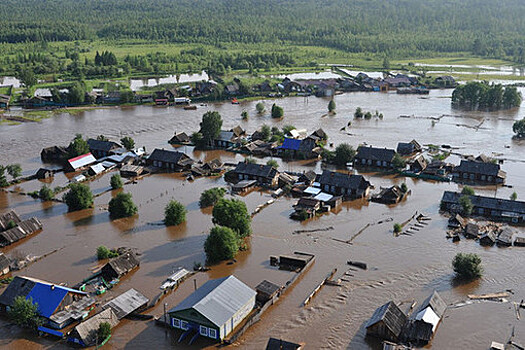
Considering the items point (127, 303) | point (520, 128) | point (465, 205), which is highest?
point (520, 128)

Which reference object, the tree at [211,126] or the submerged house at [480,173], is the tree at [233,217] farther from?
the tree at [211,126]

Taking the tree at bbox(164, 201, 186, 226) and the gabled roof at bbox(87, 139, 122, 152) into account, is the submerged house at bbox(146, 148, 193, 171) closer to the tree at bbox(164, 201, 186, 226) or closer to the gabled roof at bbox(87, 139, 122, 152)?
the gabled roof at bbox(87, 139, 122, 152)

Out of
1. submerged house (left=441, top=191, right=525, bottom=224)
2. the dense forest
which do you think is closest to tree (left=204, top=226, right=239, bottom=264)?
submerged house (left=441, top=191, right=525, bottom=224)

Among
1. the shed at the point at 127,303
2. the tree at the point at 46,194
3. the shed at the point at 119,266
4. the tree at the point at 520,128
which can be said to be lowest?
the shed at the point at 127,303

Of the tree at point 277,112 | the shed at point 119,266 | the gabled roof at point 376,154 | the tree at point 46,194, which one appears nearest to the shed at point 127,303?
the shed at point 119,266

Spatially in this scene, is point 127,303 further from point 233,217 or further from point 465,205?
point 465,205

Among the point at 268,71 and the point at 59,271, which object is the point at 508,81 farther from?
the point at 59,271

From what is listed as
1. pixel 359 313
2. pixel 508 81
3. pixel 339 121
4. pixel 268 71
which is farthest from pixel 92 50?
pixel 359 313

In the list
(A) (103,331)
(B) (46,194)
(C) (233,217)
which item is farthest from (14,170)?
(A) (103,331)
